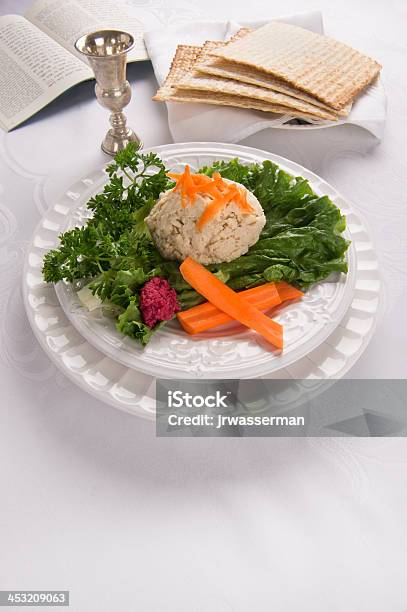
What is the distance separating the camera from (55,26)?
3.05 m

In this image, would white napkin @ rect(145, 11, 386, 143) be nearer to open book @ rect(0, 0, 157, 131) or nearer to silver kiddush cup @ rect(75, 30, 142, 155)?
silver kiddush cup @ rect(75, 30, 142, 155)

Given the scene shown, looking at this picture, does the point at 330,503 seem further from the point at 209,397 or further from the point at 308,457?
the point at 209,397

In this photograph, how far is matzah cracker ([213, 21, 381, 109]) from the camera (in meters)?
2.43

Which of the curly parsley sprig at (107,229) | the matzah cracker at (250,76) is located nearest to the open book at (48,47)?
the matzah cracker at (250,76)

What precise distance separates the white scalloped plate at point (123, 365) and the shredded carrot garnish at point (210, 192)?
1.18 ft

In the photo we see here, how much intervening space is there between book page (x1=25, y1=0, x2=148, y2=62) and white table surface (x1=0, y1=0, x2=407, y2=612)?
66.6 inches

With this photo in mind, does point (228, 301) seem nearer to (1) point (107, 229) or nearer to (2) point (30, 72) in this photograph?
(1) point (107, 229)

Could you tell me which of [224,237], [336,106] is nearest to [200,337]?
[224,237]

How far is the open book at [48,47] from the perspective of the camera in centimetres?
270

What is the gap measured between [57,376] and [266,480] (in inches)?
25.8

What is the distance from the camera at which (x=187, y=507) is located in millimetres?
1457
